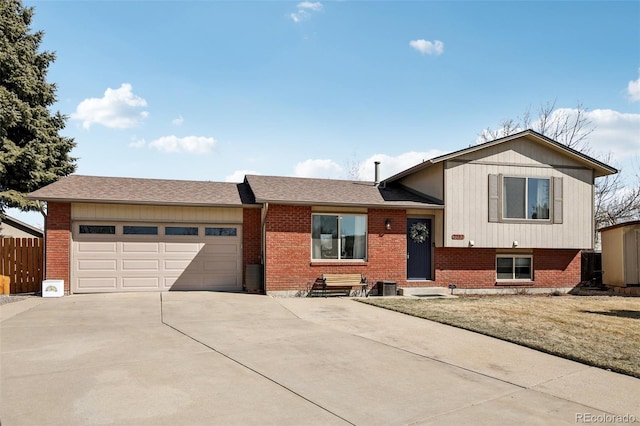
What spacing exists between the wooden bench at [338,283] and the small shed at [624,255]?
1073 cm

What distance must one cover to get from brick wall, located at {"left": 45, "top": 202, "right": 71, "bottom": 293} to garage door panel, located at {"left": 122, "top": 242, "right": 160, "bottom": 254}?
66.6 inches

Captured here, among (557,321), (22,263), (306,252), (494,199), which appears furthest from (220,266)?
(557,321)

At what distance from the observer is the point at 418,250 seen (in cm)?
1552

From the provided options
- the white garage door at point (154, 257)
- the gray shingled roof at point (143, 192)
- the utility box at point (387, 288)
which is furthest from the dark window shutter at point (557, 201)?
the white garage door at point (154, 257)

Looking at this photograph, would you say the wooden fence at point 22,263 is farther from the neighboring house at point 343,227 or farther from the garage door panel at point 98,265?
the garage door panel at point 98,265

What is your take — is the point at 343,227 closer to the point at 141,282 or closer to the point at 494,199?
the point at 494,199

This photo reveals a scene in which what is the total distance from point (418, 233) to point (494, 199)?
2.99 metres

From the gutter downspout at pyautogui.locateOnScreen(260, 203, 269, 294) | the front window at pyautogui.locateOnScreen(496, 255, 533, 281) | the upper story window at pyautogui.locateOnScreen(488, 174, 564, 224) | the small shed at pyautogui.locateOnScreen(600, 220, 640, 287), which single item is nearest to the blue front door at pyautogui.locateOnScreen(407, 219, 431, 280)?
the upper story window at pyautogui.locateOnScreen(488, 174, 564, 224)

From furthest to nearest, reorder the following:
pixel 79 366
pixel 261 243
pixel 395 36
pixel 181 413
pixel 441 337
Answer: pixel 261 243, pixel 395 36, pixel 441 337, pixel 79 366, pixel 181 413

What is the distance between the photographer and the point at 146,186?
51.2 feet

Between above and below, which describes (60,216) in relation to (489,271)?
above

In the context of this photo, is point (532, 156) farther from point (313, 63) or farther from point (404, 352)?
point (404, 352)

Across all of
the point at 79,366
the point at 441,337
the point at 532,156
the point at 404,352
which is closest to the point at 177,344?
the point at 79,366

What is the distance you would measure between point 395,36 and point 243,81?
528 centimetres
